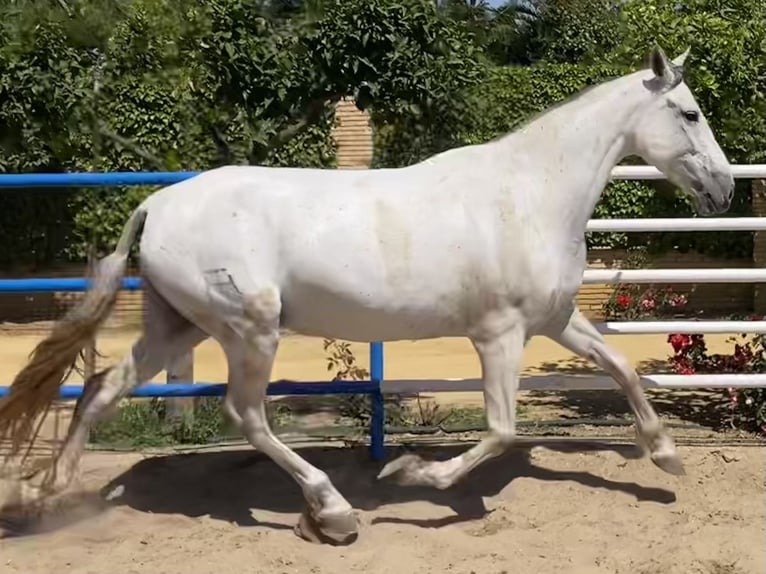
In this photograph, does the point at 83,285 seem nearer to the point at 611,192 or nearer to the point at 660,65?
the point at 660,65

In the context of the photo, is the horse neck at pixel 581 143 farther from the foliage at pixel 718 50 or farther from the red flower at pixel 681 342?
the red flower at pixel 681 342

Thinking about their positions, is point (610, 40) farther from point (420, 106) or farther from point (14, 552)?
point (14, 552)

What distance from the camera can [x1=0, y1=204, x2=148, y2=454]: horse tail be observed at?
3529 millimetres

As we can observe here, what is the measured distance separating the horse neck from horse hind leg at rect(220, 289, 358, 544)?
1.11 meters

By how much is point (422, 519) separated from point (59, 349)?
1.52 meters

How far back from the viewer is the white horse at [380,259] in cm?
333

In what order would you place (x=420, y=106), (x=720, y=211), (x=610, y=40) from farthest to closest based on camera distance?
(x=610, y=40)
(x=420, y=106)
(x=720, y=211)

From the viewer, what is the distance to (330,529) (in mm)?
3369

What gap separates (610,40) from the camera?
19156 mm

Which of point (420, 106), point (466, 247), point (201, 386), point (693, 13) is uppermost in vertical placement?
point (693, 13)

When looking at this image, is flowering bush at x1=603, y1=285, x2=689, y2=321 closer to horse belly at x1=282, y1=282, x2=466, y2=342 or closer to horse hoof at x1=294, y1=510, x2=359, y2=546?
horse belly at x1=282, y1=282, x2=466, y2=342

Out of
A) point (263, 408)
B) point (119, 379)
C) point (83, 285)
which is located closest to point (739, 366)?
point (263, 408)

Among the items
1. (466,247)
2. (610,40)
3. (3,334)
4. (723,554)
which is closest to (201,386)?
(466,247)

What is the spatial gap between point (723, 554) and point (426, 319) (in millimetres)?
1315
